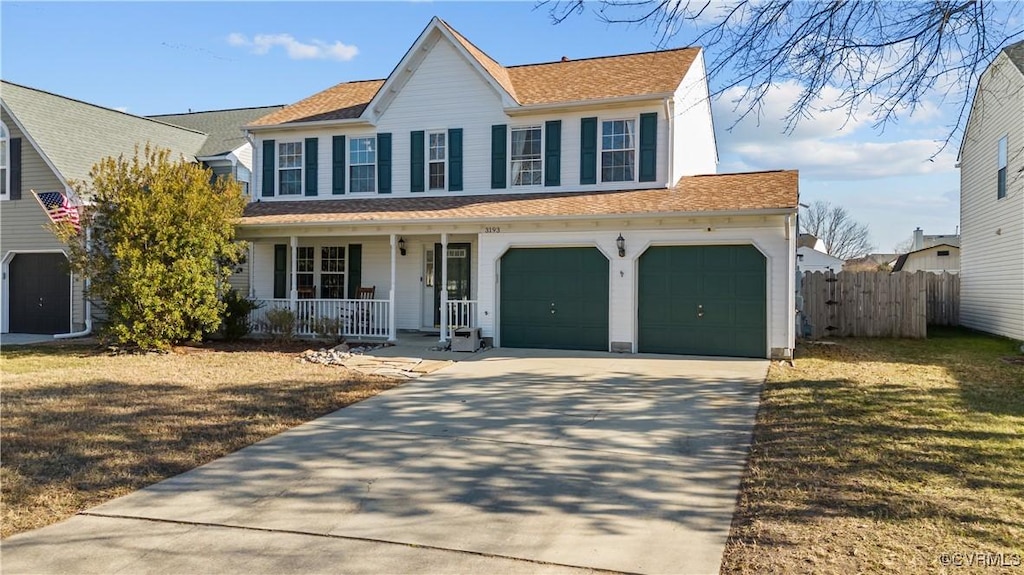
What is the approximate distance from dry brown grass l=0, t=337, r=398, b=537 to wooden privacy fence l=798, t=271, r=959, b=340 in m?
13.5

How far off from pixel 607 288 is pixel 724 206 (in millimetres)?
2823

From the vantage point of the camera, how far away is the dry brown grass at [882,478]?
13.1 ft

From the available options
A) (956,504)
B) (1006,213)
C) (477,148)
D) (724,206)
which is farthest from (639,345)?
(1006,213)

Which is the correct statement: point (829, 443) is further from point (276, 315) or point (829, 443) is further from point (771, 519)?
point (276, 315)

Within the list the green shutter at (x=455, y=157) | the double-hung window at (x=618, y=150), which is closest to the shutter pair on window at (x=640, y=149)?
the double-hung window at (x=618, y=150)

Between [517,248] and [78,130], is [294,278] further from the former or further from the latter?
[78,130]

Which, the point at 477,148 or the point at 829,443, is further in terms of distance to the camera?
the point at 477,148

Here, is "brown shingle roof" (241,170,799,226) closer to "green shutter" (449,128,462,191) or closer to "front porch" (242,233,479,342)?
"green shutter" (449,128,462,191)

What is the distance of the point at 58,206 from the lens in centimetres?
1652

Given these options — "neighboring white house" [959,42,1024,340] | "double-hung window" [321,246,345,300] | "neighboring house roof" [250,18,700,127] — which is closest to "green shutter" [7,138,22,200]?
"neighboring house roof" [250,18,700,127]

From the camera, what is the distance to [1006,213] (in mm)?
16250

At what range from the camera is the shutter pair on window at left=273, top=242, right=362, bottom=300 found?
16.9 meters
